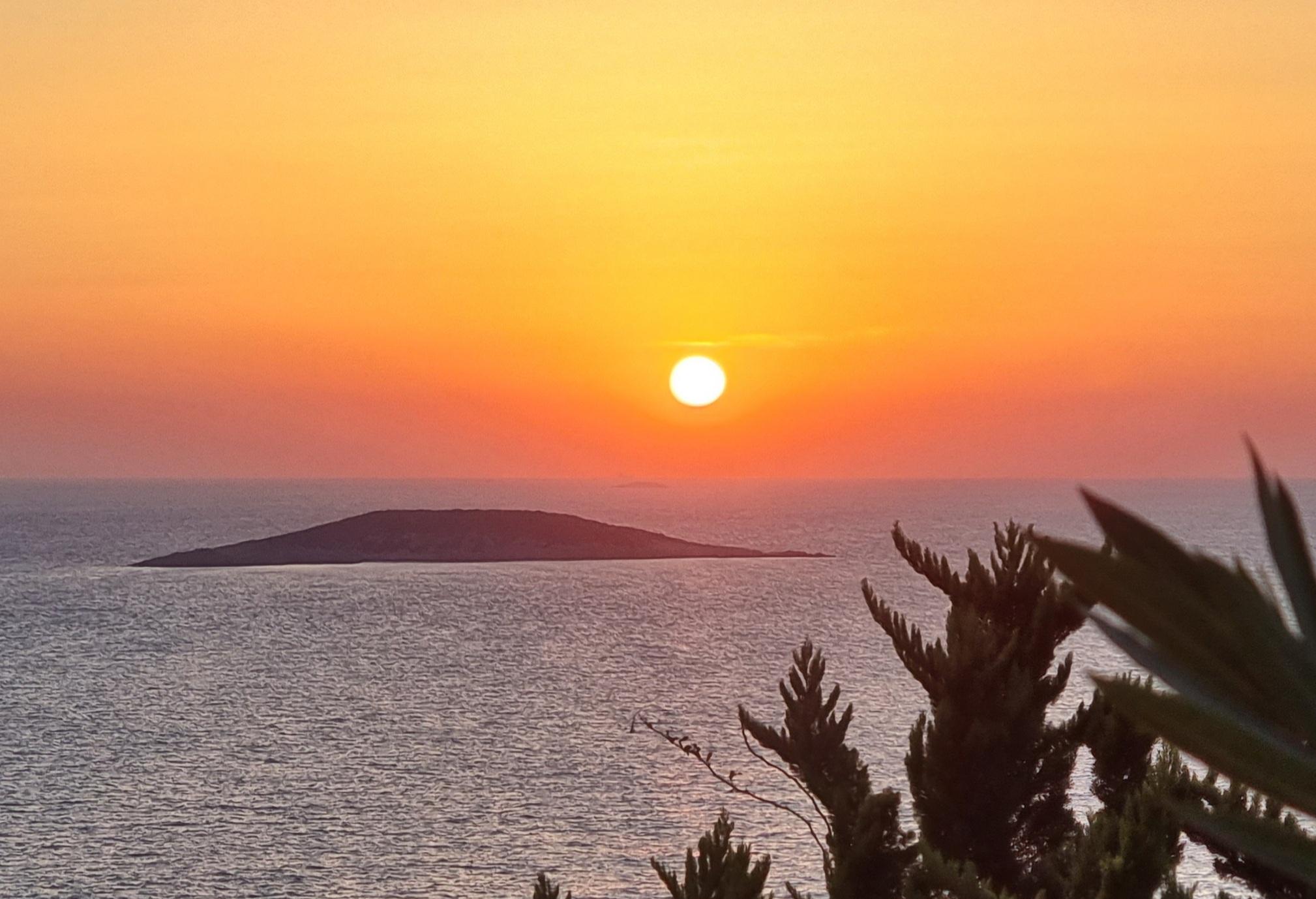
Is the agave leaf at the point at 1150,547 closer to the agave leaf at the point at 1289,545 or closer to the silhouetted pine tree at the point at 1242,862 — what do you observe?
the agave leaf at the point at 1289,545

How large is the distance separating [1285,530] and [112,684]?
342ft

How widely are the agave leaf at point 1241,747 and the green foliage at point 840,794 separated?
12.4m

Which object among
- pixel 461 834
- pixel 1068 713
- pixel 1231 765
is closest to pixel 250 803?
pixel 461 834

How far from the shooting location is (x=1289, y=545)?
138 cm

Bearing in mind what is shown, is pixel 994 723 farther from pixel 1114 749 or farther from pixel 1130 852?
pixel 1130 852

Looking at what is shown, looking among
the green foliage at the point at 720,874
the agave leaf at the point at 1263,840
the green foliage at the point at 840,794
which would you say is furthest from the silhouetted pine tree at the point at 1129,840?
the agave leaf at the point at 1263,840

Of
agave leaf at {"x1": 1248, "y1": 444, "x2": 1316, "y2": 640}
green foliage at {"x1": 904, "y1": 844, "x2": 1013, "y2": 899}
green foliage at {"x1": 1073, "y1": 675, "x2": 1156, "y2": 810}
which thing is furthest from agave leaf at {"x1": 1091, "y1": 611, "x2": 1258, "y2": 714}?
green foliage at {"x1": 1073, "y1": 675, "x2": 1156, "y2": 810}

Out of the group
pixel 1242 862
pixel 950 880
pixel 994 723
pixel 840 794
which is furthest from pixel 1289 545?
pixel 1242 862

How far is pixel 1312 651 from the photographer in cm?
130

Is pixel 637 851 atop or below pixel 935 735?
below

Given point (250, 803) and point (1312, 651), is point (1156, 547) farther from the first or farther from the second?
point (250, 803)

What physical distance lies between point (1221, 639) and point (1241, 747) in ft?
→ 0.38

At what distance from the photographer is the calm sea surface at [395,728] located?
48.7 metres

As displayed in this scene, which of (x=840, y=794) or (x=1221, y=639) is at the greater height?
(x=1221, y=639)
